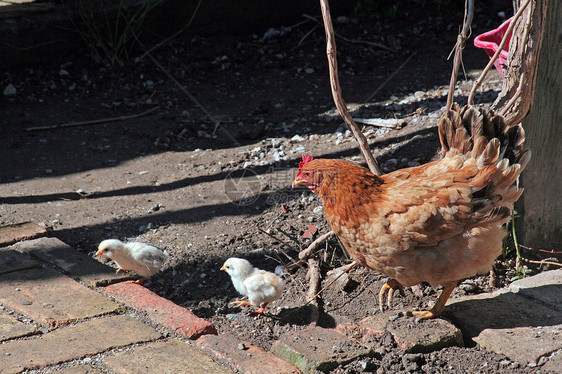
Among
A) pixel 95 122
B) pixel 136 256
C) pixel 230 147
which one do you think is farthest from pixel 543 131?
pixel 95 122

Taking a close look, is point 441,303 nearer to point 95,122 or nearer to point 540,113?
point 540,113

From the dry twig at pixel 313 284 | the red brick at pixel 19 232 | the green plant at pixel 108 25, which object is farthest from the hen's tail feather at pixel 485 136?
the green plant at pixel 108 25

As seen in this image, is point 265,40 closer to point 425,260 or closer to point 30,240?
point 30,240

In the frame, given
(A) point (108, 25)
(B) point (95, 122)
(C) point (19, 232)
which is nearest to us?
(C) point (19, 232)

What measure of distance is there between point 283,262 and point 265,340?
727 mm

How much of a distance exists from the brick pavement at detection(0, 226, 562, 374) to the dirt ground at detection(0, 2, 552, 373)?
A: 4.9 inches

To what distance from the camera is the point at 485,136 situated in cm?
270

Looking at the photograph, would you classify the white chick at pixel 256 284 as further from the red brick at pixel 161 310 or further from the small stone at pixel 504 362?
the small stone at pixel 504 362

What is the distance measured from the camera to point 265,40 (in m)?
7.27

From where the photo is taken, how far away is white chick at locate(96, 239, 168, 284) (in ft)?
10.7

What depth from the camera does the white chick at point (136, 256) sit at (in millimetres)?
3270

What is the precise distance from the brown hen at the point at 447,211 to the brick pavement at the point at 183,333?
24cm

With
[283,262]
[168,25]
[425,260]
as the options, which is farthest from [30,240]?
[168,25]

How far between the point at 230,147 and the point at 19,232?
2085 millimetres
